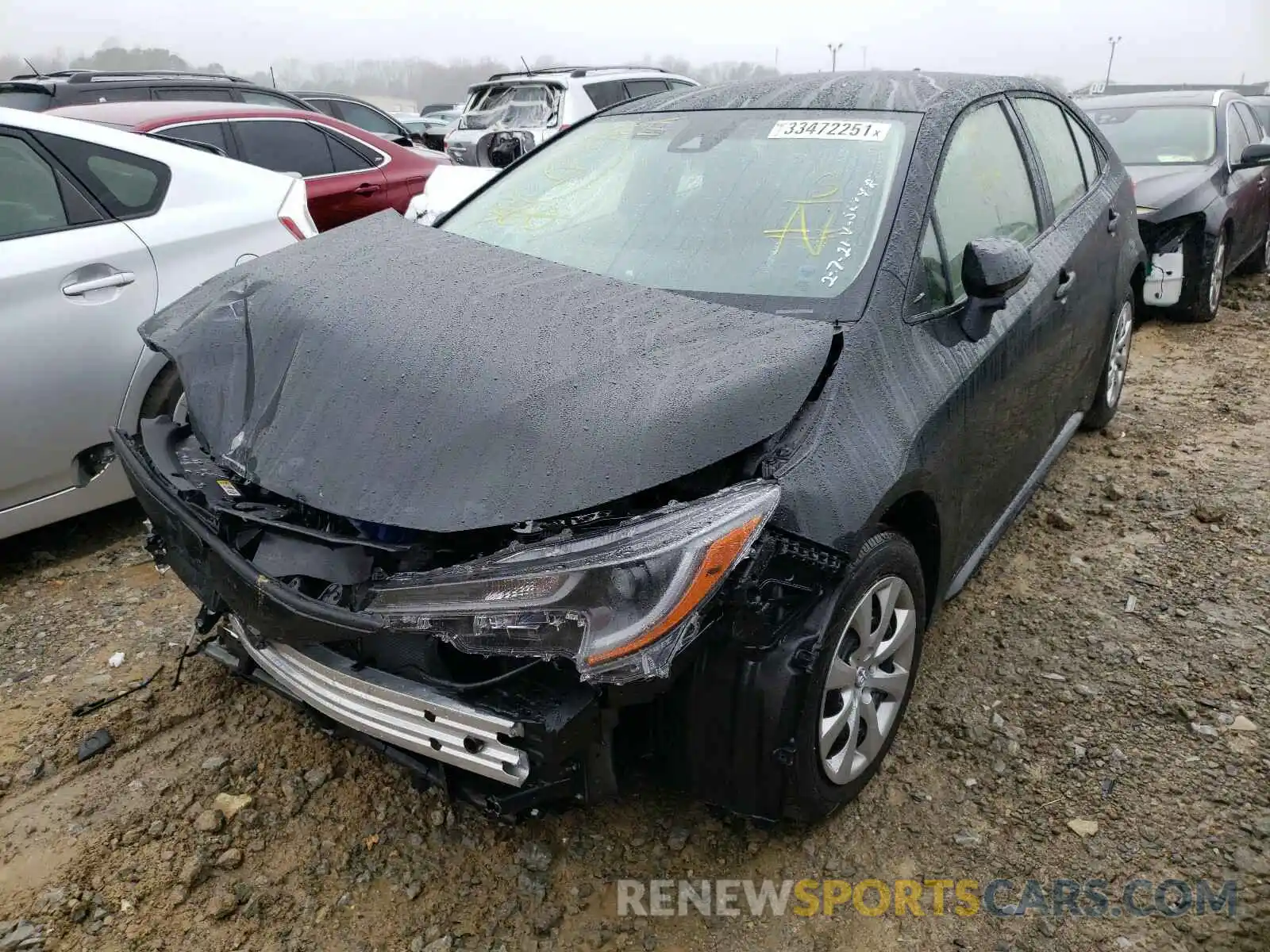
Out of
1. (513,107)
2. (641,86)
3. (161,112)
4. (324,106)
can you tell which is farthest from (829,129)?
(324,106)

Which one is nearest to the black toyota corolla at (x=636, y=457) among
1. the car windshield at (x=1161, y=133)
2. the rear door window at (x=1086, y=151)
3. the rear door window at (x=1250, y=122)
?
the rear door window at (x=1086, y=151)

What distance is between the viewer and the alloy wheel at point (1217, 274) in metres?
6.29

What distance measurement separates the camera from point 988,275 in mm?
2307

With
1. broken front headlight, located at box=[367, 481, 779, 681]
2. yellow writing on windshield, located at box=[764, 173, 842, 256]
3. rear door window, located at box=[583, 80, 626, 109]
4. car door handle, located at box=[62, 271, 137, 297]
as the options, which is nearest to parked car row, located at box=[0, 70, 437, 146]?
rear door window, located at box=[583, 80, 626, 109]

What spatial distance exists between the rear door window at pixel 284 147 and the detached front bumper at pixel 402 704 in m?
4.37

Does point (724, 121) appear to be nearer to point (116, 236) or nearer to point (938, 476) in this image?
point (938, 476)

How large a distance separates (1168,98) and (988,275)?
6462 mm

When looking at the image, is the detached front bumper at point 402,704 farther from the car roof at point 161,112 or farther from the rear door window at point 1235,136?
the rear door window at point 1235,136

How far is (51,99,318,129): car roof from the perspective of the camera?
5359mm

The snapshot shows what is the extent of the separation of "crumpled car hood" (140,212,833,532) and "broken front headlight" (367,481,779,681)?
89 millimetres

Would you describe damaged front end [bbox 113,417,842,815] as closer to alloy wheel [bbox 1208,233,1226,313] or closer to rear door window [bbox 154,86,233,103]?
alloy wheel [bbox 1208,233,1226,313]

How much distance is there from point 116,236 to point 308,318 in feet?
5.63

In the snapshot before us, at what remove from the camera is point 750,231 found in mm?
2504

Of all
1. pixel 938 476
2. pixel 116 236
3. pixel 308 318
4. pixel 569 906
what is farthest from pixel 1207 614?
pixel 116 236
